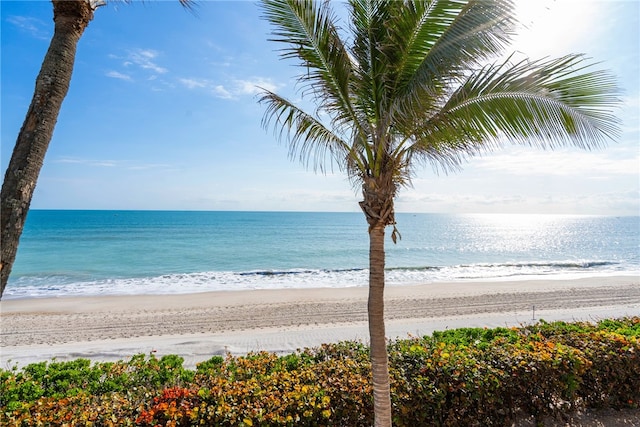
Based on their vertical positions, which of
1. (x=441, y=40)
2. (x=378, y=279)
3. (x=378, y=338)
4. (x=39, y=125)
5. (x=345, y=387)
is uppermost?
(x=441, y=40)

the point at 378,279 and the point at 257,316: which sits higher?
the point at 378,279

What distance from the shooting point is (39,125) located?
236 centimetres

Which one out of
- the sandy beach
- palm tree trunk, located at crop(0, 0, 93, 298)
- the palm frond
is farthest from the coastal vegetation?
the sandy beach

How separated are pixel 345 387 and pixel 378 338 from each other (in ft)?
3.01

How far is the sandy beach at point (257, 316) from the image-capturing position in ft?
33.0

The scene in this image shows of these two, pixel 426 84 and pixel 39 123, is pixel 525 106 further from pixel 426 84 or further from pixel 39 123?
pixel 39 123

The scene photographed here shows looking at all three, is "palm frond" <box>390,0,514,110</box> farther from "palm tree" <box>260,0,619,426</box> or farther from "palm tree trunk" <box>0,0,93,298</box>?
"palm tree trunk" <box>0,0,93,298</box>

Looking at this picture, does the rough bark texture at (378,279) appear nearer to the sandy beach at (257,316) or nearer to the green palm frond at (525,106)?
the green palm frond at (525,106)

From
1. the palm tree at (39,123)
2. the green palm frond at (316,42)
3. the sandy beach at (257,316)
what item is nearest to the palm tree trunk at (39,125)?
the palm tree at (39,123)

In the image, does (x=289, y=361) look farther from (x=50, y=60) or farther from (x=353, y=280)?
(x=353, y=280)

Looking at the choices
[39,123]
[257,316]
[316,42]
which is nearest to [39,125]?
[39,123]

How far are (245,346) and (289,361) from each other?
503 centimetres

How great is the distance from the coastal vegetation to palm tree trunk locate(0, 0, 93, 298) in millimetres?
2280

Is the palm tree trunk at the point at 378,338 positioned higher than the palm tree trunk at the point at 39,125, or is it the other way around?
the palm tree trunk at the point at 39,125
